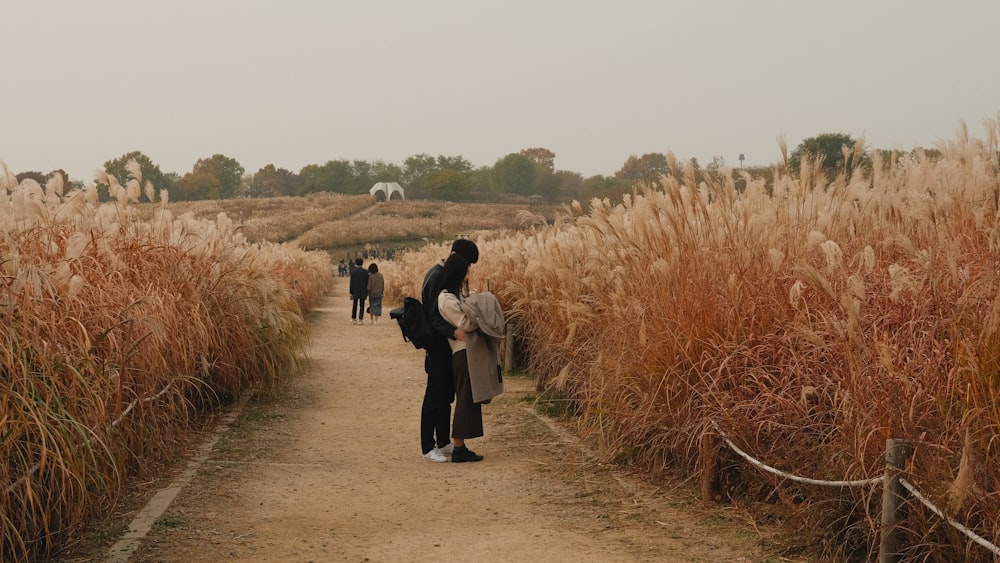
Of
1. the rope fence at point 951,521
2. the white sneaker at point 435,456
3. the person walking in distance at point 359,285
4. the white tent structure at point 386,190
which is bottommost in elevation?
the white sneaker at point 435,456

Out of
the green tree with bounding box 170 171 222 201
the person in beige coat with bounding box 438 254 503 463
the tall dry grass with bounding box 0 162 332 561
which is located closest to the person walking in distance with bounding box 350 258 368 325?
the tall dry grass with bounding box 0 162 332 561

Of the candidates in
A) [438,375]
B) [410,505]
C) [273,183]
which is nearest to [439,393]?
[438,375]

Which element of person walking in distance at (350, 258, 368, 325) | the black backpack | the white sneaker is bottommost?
the white sneaker

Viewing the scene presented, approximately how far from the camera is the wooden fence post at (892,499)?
383cm

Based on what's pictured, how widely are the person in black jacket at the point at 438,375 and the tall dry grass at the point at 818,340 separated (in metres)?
0.99

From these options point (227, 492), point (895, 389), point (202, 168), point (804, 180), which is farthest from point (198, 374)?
point (202, 168)

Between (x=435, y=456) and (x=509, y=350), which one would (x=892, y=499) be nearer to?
(x=435, y=456)

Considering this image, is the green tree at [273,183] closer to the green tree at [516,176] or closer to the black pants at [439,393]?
the green tree at [516,176]

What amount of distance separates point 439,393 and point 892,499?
413 cm

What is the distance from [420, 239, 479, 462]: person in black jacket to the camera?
7363mm

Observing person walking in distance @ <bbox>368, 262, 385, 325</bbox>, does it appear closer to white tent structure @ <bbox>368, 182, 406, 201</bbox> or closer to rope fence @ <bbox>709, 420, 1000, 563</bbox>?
rope fence @ <bbox>709, 420, 1000, 563</bbox>

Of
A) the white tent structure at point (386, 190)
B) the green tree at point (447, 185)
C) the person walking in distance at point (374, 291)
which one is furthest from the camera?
the green tree at point (447, 185)

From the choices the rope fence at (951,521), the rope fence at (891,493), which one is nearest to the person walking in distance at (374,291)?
the rope fence at (891,493)

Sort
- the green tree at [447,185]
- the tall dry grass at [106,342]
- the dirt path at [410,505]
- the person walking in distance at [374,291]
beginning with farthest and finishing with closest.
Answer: the green tree at [447,185] → the person walking in distance at [374,291] → the dirt path at [410,505] → the tall dry grass at [106,342]
